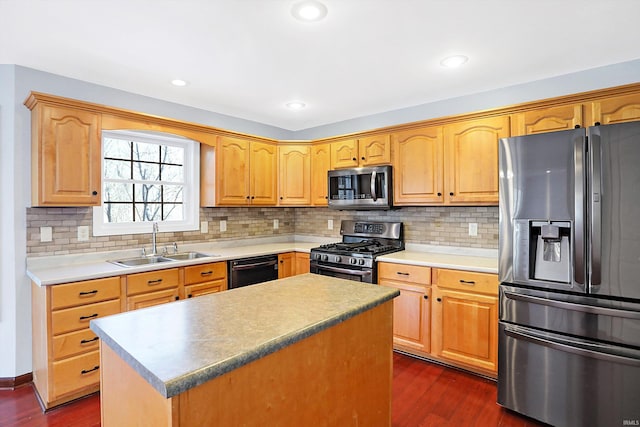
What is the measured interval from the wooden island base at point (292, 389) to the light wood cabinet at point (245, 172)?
244 centimetres

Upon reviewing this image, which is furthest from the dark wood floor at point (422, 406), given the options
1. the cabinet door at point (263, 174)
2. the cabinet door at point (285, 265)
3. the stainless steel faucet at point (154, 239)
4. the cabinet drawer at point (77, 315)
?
the cabinet door at point (263, 174)

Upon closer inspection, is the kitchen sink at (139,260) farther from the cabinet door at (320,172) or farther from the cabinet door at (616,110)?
the cabinet door at (616,110)

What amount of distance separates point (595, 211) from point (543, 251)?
1.20 ft

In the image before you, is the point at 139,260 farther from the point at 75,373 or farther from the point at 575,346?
the point at 575,346

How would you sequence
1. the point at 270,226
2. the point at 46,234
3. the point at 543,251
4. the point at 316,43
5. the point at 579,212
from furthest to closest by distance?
1. the point at 270,226
2. the point at 46,234
3. the point at 316,43
4. the point at 543,251
5. the point at 579,212

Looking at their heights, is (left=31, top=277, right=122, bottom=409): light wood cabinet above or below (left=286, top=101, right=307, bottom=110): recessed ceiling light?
below

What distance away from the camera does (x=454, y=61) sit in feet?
8.34

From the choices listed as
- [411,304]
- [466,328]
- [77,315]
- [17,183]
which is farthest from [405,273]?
[17,183]

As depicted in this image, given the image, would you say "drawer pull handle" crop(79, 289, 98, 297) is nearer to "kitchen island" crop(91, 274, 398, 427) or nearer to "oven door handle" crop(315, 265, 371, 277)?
"kitchen island" crop(91, 274, 398, 427)

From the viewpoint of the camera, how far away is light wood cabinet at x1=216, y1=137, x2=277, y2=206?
3.58m

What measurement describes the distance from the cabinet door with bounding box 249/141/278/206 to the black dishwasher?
2.32 feet

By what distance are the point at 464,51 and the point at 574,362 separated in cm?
212

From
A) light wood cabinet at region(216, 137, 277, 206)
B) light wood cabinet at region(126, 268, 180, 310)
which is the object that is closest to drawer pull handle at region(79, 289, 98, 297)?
light wood cabinet at region(126, 268, 180, 310)

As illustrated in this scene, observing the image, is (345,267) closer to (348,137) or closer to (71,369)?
(348,137)
